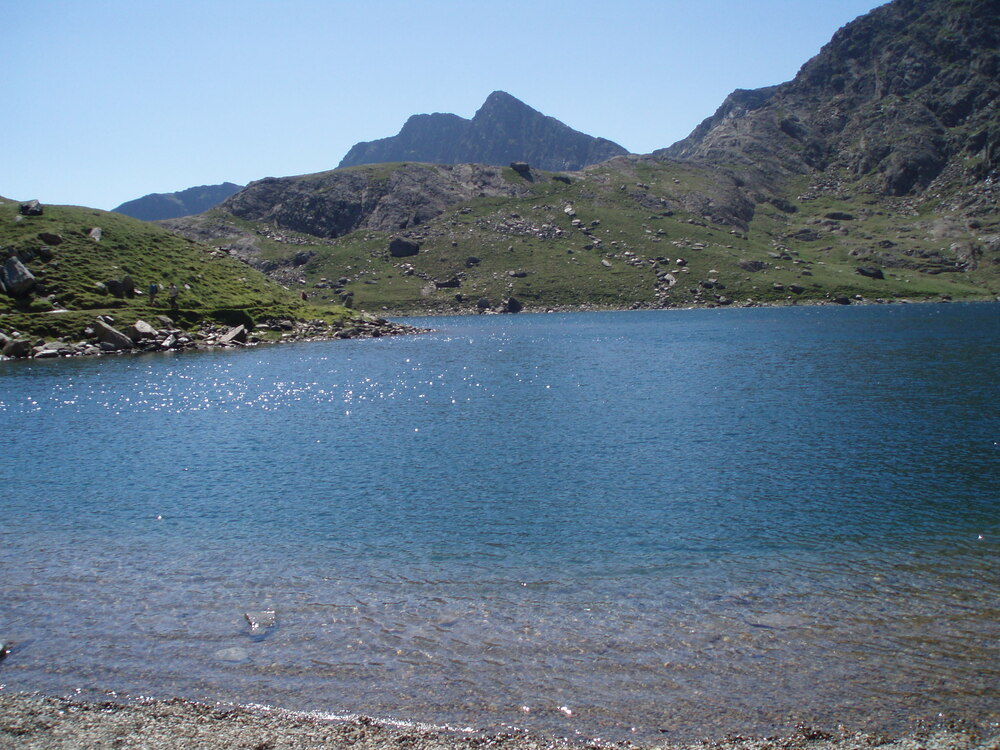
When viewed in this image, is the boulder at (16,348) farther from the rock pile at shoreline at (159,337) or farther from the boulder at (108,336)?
the boulder at (108,336)

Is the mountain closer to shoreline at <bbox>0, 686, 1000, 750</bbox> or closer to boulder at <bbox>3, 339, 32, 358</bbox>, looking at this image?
boulder at <bbox>3, 339, 32, 358</bbox>

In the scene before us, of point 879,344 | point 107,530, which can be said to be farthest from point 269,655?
point 879,344

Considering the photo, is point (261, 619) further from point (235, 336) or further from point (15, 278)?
point (15, 278)

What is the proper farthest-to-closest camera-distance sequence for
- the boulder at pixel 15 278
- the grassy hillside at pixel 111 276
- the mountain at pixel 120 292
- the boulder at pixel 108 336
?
the grassy hillside at pixel 111 276, the boulder at pixel 15 278, the mountain at pixel 120 292, the boulder at pixel 108 336

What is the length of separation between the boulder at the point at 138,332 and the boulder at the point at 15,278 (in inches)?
626

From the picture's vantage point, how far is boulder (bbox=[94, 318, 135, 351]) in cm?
9806

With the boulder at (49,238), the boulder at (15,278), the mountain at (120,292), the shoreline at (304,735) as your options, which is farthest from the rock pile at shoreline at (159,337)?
the shoreline at (304,735)

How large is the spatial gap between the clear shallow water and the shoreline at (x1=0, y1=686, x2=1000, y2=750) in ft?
1.65

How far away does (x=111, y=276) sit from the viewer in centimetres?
11481

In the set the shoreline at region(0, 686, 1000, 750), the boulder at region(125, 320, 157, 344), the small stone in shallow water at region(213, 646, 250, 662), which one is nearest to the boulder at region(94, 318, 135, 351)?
the boulder at region(125, 320, 157, 344)

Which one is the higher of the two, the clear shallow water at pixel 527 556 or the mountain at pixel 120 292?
the mountain at pixel 120 292

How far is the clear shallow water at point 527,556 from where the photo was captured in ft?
49.8

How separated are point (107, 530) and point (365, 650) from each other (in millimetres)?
15958

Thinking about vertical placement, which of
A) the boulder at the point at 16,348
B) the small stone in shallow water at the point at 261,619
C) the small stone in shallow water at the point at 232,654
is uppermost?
the boulder at the point at 16,348
